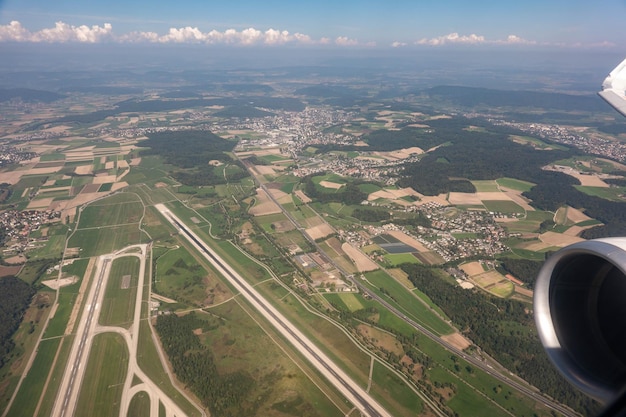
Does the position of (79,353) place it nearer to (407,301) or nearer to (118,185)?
(407,301)

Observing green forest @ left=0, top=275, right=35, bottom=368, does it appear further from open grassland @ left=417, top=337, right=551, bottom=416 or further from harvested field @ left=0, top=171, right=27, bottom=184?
harvested field @ left=0, top=171, right=27, bottom=184

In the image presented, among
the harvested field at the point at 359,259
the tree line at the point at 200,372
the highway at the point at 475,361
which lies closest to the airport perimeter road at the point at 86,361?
the tree line at the point at 200,372

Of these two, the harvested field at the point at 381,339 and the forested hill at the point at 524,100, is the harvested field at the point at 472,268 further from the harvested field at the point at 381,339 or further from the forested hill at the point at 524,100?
the forested hill at the point at 524,100

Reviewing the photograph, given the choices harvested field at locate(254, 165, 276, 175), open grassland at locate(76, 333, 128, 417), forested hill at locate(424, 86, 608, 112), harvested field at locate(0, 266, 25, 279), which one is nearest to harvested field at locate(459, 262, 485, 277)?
open grassland at locate(76, 333, 128, 417)

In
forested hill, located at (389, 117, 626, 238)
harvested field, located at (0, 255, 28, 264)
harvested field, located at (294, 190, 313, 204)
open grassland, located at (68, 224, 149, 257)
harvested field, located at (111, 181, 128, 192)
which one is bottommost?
harvested field, located at (0, 255, 28, 264)

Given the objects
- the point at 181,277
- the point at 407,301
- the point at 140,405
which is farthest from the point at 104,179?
the point at 407,301

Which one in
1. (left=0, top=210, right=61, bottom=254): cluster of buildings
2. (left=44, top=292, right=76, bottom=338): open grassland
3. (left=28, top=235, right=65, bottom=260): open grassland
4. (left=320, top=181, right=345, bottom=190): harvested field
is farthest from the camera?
(left=320, top=181, right=345, bottom=190): harvested field
